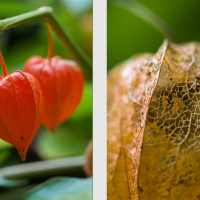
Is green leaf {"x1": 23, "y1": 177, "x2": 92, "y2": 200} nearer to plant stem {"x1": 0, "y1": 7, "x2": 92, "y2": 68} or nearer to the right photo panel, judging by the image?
the right photo panel

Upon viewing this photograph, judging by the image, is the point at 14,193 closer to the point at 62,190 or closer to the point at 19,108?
the point at 62,190

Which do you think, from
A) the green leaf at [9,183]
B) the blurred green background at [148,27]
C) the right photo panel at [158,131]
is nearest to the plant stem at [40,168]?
the green leaf at [9,183]

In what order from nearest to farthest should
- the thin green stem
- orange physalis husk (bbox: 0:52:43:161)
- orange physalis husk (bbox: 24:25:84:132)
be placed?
orange physalis husk (bbox: 0:52:43:161), orange physalis husk (bbox: 24:25:84:132), the thin green stem

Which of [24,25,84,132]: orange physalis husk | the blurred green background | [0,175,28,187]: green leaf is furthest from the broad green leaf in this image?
the blurred green background

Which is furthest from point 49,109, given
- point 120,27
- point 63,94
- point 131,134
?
point 120,27

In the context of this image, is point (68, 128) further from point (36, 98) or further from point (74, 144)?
point (36, 98)

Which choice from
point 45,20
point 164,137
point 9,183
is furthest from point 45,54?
point 164,137

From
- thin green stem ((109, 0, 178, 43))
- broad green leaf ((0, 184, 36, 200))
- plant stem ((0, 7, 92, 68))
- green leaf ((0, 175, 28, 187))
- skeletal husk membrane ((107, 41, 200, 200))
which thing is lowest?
broad green leaf ((0, 184, 36, 200))
